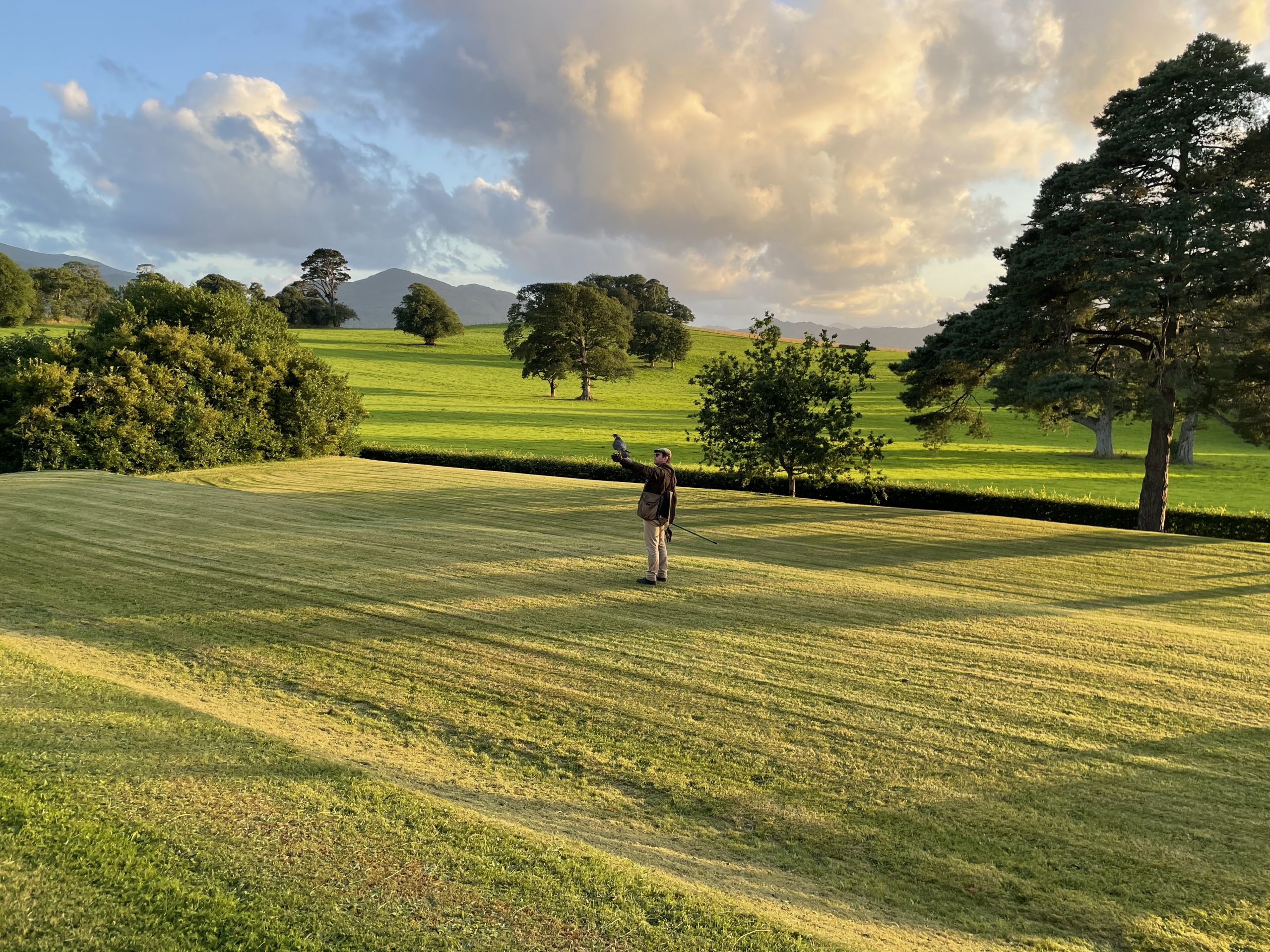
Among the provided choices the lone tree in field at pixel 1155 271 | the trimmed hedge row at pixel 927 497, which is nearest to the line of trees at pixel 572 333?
the trimmed hedge row at pixel 927 497

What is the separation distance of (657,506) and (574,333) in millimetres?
57179

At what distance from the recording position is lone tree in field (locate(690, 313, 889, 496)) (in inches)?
972

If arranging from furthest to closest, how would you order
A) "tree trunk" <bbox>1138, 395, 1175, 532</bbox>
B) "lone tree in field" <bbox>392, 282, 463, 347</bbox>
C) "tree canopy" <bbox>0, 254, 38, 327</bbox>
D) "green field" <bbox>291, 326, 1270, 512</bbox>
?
"lone tree in field" <bbox>392, 282, 463, 347</bbox>, "tree canopy" <bbox>0, 254, 38, 327</bbox>, "green field" <bbox>291, 326, 1270, 512</bbox>, "tree trunk" <bbox>1138, 395, 1175, 532</bbox>

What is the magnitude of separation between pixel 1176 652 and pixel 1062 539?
33.5 feet

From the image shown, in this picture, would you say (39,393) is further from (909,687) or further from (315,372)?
(909,687)

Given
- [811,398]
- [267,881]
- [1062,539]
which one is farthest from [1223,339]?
[267,881]

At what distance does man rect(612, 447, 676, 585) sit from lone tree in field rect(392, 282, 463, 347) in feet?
296

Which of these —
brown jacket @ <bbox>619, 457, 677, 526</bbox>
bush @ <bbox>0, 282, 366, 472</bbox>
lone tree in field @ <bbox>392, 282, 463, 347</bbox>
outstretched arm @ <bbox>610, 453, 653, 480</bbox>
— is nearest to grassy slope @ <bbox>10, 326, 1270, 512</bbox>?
bush @ <bbox>0, 282, 366, 472</bbox>

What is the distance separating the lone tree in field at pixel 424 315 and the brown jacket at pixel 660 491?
90339mm

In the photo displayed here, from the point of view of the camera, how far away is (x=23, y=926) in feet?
13.3

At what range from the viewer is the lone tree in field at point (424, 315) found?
319 ft

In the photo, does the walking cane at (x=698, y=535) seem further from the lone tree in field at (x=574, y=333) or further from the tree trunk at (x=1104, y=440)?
the lone tree in field at (x=574, y=333)

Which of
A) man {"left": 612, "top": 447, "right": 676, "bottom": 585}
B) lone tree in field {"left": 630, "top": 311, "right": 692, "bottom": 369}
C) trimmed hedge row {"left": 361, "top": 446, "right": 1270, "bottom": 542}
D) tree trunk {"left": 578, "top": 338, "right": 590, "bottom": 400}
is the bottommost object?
trimmed hedge row {"left": 361, "top": 446, "right": 1270, "bottom": 542}

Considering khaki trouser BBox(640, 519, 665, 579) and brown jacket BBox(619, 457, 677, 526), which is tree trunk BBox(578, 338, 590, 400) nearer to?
khaki trouser BBox(640, 519, 665, 579)
